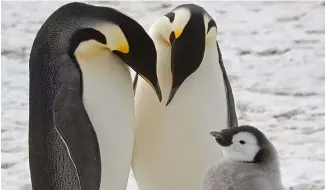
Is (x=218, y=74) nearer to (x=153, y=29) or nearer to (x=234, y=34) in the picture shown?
(x=153, y=29)

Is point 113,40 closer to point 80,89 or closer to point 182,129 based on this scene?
point 80,89

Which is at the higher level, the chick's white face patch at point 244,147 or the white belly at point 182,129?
the chick's white face patch at point 244,147

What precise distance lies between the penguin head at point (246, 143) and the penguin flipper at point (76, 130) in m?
0.32

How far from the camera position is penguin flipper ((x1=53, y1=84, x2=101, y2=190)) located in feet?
6.53

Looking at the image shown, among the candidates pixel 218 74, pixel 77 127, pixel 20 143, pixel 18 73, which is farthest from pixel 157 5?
pixel 77 127

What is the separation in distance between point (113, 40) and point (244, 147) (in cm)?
41

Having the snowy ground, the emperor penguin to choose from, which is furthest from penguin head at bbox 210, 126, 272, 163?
the snowy ground

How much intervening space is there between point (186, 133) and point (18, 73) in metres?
1.85

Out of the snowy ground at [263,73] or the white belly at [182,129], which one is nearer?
the white belly at [182,129]

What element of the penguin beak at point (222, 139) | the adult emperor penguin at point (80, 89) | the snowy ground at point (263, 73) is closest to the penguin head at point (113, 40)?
the adult emperor penguin at point (80, 89)

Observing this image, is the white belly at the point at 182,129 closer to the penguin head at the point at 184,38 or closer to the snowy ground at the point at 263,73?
the penguin head at the point at 184,38

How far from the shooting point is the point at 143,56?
2.04 m

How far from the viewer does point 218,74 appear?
2.29 m

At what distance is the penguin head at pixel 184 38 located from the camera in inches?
83.6
